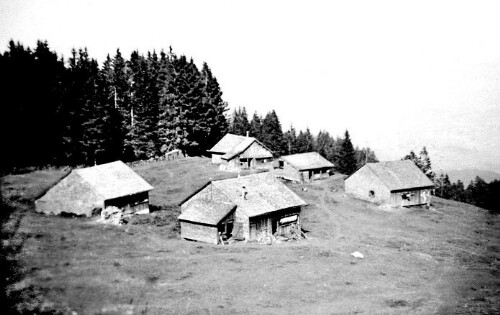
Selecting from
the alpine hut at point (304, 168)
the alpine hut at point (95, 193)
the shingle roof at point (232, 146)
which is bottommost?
the alpine hut at point (95, 193)

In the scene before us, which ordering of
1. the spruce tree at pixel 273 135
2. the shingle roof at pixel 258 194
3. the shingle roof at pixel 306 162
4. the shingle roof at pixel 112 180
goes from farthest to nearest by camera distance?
the spruce tree at pixel 273 135, the shingle roof at pixel 306 162, the shingle roof at pixel 112 180, the shingle roof at pixel 258 194

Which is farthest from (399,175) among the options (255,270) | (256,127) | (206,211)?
(256,127)

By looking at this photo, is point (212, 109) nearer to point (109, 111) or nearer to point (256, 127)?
point (109, 111)

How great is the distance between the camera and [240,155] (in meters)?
65.6

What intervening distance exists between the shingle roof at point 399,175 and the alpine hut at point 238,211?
73.2ft

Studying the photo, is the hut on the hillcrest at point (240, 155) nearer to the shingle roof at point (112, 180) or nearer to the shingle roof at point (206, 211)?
the shingle roof at point (112, 180)

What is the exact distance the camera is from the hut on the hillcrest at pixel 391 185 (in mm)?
55719

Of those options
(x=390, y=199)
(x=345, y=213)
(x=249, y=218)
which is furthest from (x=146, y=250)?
(x=390, y=199)

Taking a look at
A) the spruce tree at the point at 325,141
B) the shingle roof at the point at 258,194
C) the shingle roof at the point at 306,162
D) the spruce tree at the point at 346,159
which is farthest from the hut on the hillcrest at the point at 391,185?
the spruce tree at the point at 325,141

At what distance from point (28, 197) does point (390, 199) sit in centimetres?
4623

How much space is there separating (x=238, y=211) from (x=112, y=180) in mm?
14346

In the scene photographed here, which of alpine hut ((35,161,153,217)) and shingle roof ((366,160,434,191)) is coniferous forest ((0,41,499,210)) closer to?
alpine hut ((35,161,153,217))

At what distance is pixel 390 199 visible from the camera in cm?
5503

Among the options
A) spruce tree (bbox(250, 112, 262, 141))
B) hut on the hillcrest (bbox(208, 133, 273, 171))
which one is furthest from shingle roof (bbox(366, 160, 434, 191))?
spruce tree (bbox(250, 112, 262, 141))
